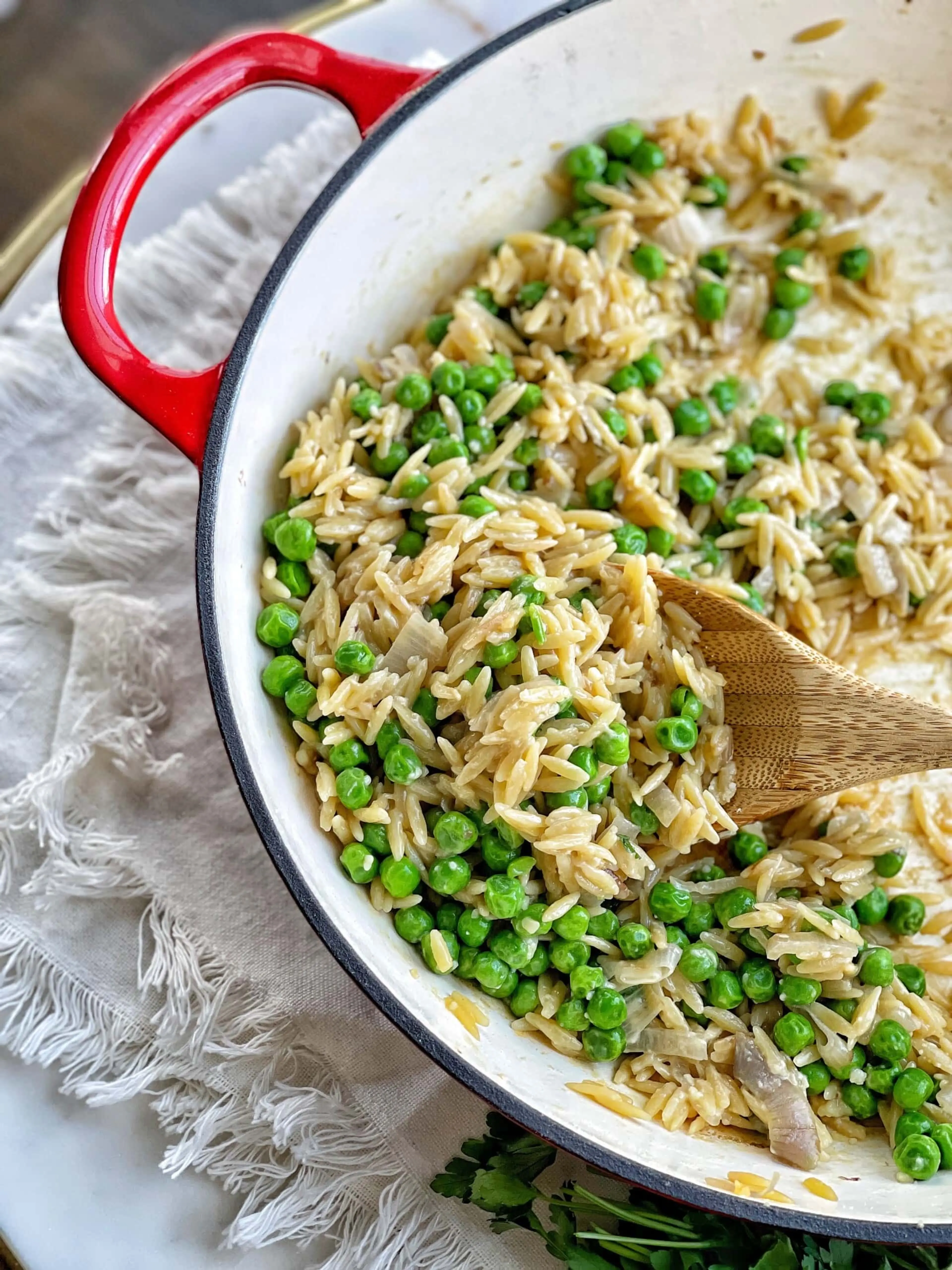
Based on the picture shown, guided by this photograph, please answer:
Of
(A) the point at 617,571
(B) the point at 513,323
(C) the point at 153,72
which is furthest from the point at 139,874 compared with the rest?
(C) the point at 153,72

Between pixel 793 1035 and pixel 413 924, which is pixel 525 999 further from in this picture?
pixel 793 1035

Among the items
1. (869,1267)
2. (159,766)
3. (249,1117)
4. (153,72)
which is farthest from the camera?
(153,72)

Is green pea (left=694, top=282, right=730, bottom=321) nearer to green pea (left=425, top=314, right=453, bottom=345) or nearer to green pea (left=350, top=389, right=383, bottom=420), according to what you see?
green pea (left=425, top=314, right=453, bottom=345)

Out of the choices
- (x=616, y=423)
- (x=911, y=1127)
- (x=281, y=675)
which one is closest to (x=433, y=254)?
(x=616, y=423)

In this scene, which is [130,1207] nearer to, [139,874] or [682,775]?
[139,874]

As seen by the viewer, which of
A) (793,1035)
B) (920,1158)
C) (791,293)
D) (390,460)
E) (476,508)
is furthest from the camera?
(791,293)
